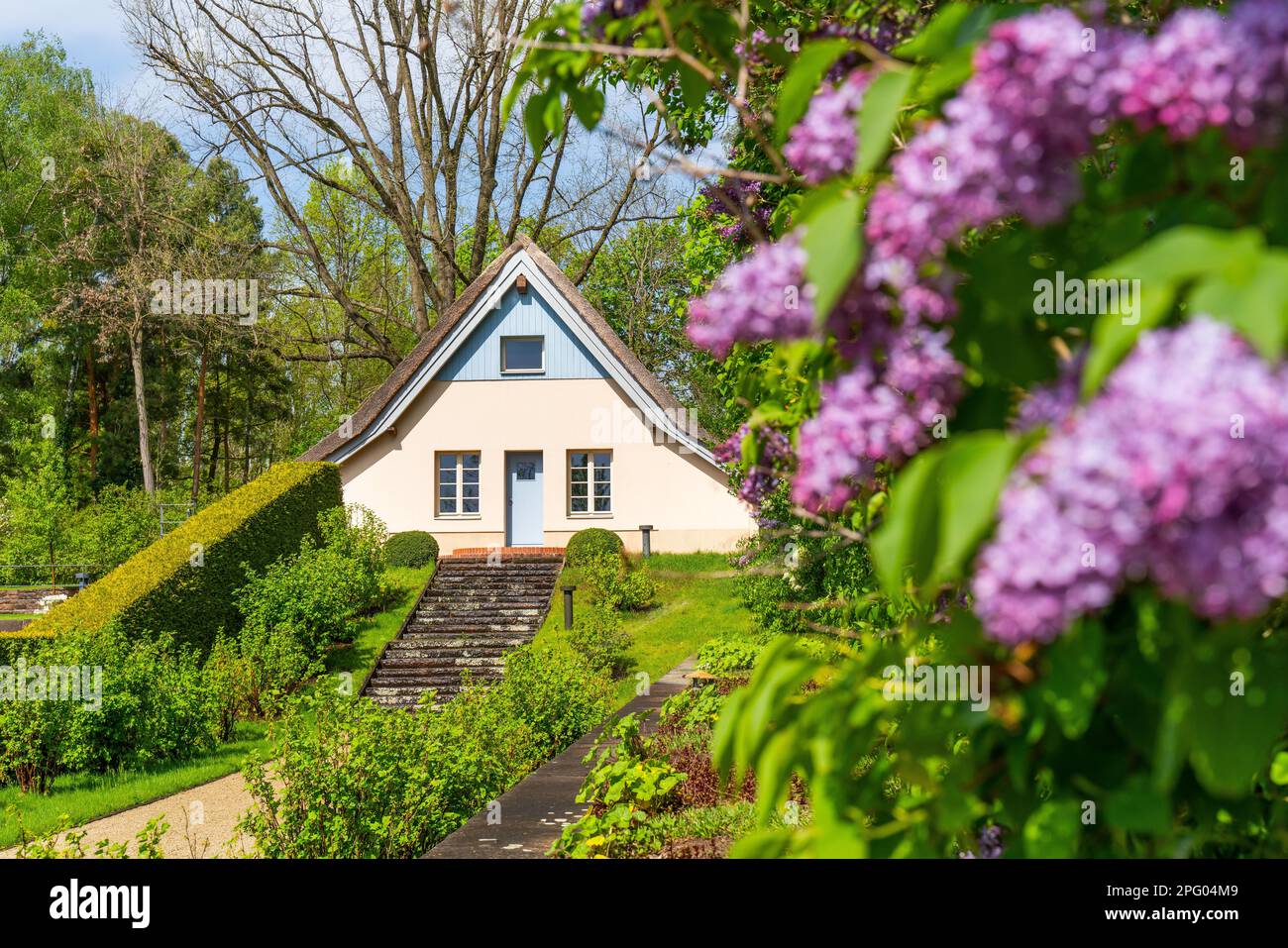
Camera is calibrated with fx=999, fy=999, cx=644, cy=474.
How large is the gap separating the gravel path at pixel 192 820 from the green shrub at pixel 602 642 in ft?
18.8

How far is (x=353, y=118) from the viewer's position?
92.0 feet

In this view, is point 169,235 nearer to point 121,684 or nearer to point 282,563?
point 282,563

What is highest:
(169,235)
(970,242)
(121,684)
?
(169,235)

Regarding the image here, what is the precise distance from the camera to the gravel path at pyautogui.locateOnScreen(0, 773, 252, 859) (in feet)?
27.0

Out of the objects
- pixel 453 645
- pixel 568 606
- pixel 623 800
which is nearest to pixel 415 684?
pixel 453 645

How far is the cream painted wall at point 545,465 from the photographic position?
22047 mm

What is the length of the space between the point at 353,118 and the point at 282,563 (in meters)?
15.8

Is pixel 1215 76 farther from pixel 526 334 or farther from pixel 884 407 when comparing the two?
pixel 526 334

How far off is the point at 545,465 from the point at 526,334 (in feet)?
9.66

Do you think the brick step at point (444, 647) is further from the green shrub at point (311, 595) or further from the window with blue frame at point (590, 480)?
the window with blue frame at point (590, 480)

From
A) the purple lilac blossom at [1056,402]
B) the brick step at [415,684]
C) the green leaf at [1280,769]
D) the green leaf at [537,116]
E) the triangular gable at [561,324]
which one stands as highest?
the triangular gable at [561,324]

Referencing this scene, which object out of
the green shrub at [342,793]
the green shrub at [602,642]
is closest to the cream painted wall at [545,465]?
the green shrub at [602,642]
